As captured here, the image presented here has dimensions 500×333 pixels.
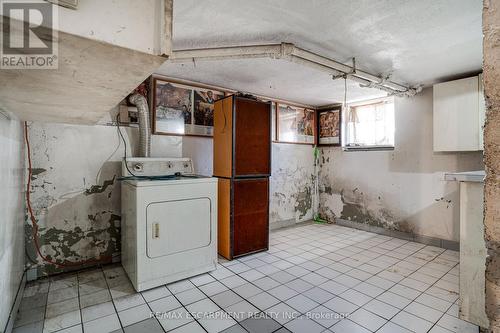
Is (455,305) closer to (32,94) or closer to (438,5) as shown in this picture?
(438,5)

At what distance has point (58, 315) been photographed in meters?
2.04

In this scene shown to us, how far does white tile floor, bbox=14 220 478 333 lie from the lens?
193 centimetres

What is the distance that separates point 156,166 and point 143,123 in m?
Result: 0.55

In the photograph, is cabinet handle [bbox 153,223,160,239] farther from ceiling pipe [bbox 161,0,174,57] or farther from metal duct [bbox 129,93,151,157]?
ceiling pipe [bbox 161,0,174,57]

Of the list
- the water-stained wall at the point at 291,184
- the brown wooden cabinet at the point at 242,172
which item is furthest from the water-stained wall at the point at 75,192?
the water-stained wall at the point at 291,184

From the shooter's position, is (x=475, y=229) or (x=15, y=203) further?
(x=15, y=203)

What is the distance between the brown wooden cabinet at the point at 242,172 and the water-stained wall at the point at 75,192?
1197 mm

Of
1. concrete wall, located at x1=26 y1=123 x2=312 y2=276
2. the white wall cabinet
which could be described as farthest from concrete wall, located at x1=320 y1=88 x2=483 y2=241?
concrete wall, located at x1=26 y1=123 x2=312 y2=276

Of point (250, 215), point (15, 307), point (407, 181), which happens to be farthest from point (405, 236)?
point (15, 307)

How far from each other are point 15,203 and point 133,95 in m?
1.63

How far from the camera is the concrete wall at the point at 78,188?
2.68m

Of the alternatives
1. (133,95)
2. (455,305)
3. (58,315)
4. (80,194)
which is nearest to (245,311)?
(58,315)

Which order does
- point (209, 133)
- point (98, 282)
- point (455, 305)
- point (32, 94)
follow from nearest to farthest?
point (32, 94) < point (455, 305) < point (98, 282) < point (209, 133)

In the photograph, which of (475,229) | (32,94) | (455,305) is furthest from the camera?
(455,305)
